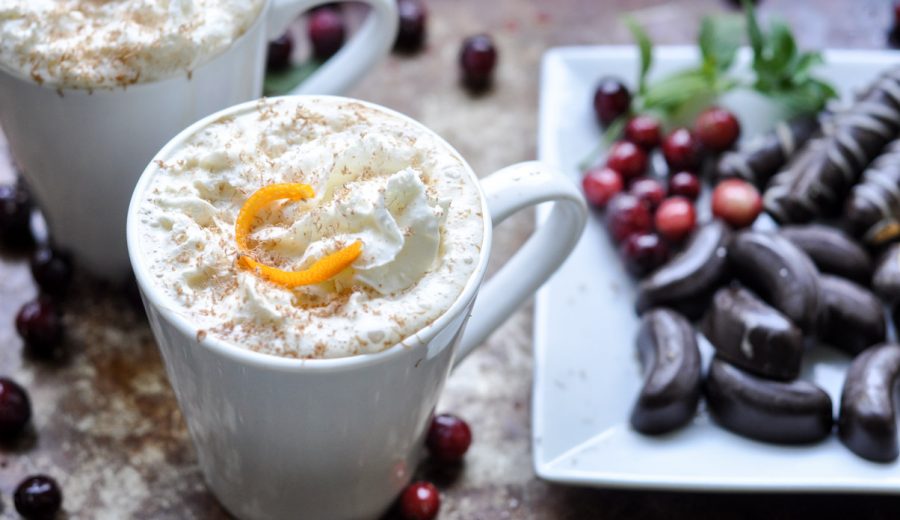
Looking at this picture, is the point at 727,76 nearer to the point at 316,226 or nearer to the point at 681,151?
the point at 681,151

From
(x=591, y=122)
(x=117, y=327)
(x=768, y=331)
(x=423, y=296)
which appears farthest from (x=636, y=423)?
(x=117, y=327)

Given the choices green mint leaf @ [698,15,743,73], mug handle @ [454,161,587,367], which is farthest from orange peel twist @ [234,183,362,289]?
green mint leaf @ [698,15,743,73]

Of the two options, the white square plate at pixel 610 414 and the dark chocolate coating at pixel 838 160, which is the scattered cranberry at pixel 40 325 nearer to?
the white square plate at pixel 610 414

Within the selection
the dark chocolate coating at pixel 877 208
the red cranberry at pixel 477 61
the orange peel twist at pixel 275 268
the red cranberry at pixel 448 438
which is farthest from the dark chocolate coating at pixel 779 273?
the orange peel twist at pixel 275 268

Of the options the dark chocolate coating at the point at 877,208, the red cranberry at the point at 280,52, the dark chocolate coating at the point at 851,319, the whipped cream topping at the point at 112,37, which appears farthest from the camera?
the red cranberry at the point at 280,52

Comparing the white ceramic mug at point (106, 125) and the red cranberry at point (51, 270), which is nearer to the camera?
the white ceramic mug at point (106, 125)

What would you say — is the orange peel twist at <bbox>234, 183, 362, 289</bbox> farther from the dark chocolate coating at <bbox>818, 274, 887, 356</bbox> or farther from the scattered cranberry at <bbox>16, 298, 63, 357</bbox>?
the dark chocolate coating at <bbox>818, 274, 887, 356</bbox>

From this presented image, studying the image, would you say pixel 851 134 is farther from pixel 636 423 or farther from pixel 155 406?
pixel 155 406

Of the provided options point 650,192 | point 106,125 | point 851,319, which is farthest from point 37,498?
point 851,319
